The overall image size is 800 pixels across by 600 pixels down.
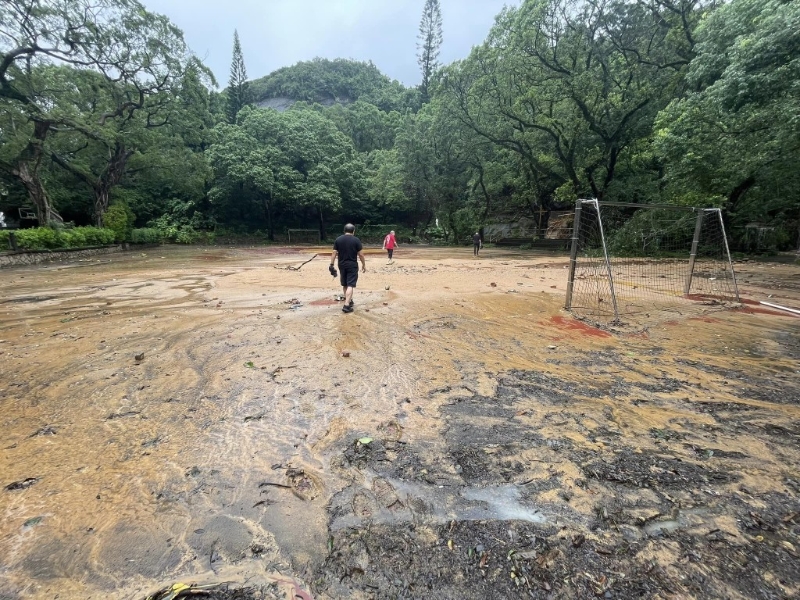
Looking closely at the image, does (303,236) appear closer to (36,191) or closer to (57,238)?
(36,191)

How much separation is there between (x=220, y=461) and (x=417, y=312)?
4946 mm

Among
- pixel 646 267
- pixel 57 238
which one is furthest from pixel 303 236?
pixel 646 267

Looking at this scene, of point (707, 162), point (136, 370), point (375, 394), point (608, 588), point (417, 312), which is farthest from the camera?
point (707, 162)

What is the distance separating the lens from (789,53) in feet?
26.9

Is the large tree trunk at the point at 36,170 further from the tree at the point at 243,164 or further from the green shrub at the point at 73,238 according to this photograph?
the tree at the point at 243,164

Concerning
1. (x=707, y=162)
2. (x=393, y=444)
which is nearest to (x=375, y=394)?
(x=393, y=444)

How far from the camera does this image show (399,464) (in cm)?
282

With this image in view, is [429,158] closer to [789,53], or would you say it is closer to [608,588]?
[789,53]

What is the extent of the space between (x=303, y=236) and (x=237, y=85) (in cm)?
3467

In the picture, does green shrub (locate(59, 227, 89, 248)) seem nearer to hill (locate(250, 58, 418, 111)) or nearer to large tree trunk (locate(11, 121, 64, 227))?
large tree trunk (locate(11, 121, 64, 227))

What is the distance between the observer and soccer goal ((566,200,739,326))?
7.54m

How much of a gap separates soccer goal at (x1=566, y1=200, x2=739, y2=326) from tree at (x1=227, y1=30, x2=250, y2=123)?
51.3 meters

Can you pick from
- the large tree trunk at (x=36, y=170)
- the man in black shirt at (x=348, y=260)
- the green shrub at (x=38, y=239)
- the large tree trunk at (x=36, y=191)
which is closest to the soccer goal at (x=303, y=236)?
the large tree trunk at (x=36, y=170)

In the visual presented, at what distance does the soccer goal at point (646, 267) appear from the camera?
754cm
